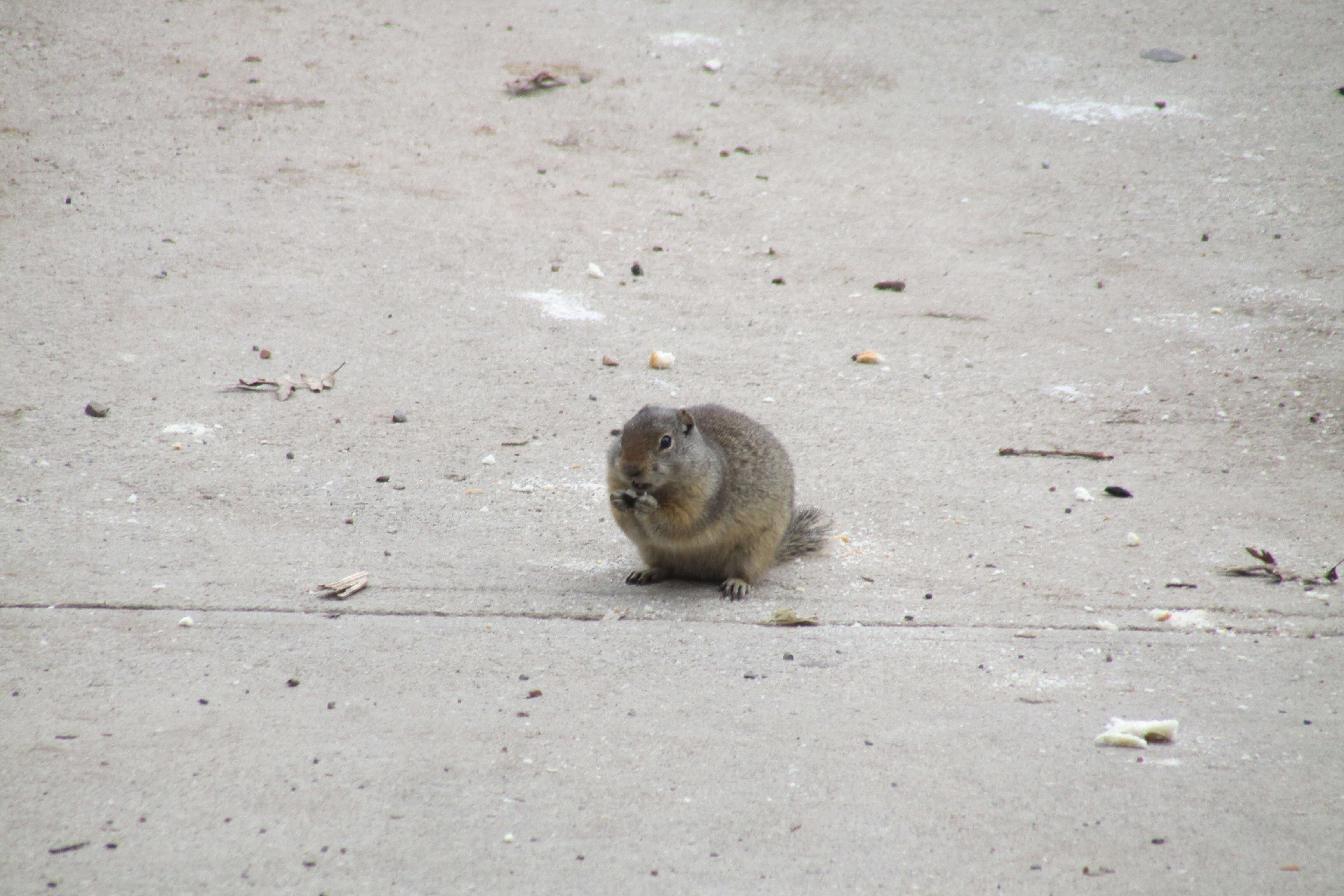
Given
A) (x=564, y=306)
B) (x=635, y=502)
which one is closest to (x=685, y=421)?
(x=635, y=502)

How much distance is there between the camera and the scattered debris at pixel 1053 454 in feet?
16.5

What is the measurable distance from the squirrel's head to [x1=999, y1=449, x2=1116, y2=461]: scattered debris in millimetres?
1888

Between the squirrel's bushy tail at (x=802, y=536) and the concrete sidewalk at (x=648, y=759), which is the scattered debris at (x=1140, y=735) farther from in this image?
the squirrel's bushy tail at (x=802, y=536)

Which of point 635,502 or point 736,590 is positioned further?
point 736,590

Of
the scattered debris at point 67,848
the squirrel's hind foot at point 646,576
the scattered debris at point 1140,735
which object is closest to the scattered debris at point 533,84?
the squirrel's hind foot at point 646,576

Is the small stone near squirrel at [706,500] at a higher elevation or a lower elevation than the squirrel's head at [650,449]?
lower

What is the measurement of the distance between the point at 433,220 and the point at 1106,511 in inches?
184

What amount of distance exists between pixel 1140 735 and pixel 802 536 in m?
1.57

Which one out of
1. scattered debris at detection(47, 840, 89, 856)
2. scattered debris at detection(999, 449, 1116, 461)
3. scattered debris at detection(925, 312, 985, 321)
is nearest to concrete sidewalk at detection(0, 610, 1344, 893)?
scattered debris at detection(47, 840, 89, 856)

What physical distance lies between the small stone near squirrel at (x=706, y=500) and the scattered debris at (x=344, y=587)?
0.91m

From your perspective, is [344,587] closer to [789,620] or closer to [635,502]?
[635,502]

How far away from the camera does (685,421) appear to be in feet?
13.1

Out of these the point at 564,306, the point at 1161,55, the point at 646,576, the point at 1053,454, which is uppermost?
the point at 1161,55

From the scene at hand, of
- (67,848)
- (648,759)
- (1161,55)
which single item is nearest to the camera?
(67,848)
